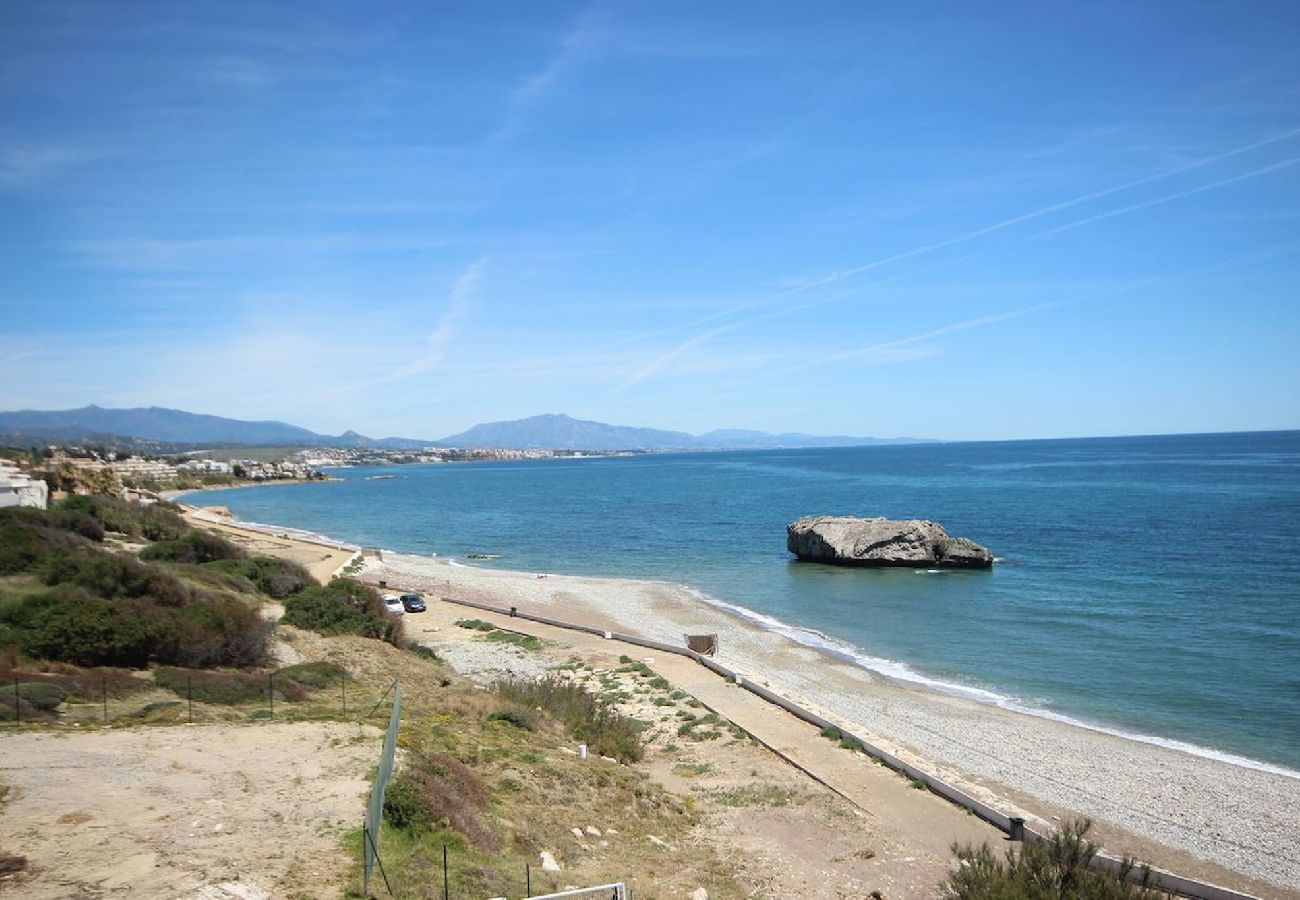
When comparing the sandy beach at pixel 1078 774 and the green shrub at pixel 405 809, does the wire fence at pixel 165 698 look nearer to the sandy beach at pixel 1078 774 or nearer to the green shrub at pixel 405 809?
the green shrub at pixel 405 809

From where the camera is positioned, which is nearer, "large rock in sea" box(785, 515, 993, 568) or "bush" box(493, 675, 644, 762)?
"bush" box(493, 675, 644, 762)

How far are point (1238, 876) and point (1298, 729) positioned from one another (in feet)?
31.7

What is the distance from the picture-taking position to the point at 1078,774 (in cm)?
1880

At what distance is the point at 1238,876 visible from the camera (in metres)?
14.2

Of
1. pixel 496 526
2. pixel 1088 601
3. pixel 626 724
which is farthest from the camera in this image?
pixel 496 526

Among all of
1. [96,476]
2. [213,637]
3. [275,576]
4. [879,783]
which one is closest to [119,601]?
[213,637]

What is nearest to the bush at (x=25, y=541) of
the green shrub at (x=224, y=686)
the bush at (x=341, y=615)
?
the bush at (x=341, y=615)

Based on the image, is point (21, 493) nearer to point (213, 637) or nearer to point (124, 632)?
point (124, 632)

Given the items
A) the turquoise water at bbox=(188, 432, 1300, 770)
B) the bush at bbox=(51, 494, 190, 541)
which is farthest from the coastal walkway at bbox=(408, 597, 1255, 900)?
the bush at bbox=(51, 494, 190, 541)

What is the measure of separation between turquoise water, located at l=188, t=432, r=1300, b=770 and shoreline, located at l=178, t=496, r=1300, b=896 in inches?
Answer: 59.8

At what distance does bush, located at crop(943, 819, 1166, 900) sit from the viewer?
9273 mm

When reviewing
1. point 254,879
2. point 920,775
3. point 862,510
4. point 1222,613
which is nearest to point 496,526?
point 862,510

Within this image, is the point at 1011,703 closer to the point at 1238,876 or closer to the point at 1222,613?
the point at 1238,876

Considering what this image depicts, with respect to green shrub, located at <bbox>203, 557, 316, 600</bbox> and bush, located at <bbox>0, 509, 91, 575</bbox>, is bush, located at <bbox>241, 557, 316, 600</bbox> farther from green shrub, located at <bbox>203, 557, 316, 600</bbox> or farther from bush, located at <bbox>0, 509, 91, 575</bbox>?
bush, located at <bbox>0, 509, 91, 575</bbox>
